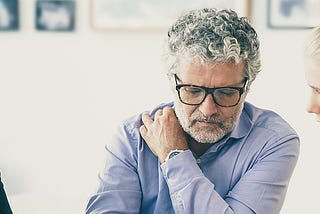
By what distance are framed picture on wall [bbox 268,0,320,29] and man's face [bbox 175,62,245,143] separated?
1.47 metres

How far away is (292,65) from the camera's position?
3.09m

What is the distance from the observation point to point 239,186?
1.68 m

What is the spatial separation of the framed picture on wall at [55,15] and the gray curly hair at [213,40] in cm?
158

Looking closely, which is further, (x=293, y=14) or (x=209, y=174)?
(x=293, y=14)

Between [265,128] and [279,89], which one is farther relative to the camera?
[279,89]

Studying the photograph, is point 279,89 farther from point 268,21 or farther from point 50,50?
point 50,50

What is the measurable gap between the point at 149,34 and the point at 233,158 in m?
1.59

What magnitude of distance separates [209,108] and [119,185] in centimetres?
35

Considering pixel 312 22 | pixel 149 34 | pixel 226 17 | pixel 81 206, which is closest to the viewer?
pixel 226 17

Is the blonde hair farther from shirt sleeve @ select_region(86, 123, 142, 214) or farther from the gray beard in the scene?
shirt sleeve @ select_region(86, 123, 142, 214)

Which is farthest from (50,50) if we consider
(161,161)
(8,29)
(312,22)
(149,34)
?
(161,161)

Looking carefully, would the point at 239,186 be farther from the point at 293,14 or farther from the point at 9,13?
the point at 9,13

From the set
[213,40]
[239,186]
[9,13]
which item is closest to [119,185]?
[239,186]

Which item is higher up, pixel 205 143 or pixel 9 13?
pixel 9 13
